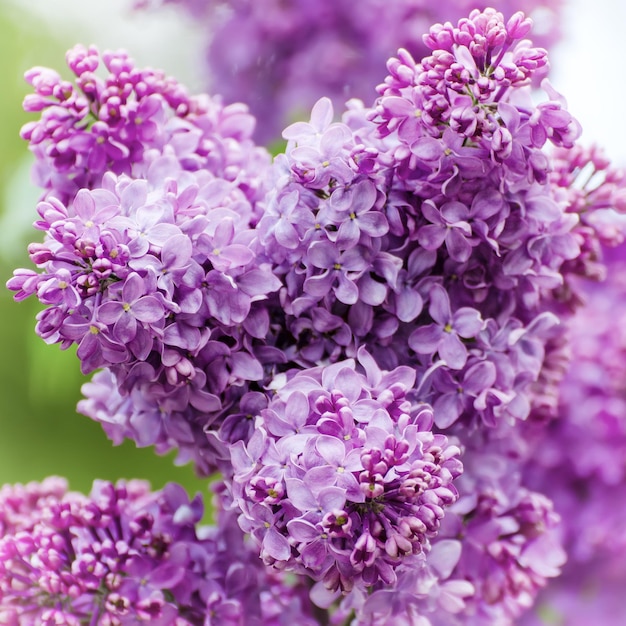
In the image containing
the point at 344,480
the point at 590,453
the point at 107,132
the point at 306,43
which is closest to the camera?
the point at 344,480

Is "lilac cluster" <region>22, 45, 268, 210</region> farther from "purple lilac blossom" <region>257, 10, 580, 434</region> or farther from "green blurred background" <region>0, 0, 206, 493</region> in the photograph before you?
"green blurred background" <region>0, 0, 206, 493</region>

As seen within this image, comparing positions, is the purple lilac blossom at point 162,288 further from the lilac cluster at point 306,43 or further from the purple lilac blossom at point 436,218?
the lilac cluster at point 306,43

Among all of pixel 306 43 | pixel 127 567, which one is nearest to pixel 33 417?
pixel 127 567

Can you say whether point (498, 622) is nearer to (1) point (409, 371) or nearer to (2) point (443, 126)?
(1) point (409, 371)

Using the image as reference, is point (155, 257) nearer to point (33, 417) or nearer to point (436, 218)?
point (436, 218)

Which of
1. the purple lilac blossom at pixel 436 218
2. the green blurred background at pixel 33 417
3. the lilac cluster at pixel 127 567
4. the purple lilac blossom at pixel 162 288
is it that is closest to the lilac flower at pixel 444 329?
the purple lilac blossom at pixel 436 218

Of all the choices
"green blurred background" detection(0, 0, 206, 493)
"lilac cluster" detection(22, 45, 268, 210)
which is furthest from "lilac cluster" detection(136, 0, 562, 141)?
"lilac cluster" detection(22, 45, 268, 210)
